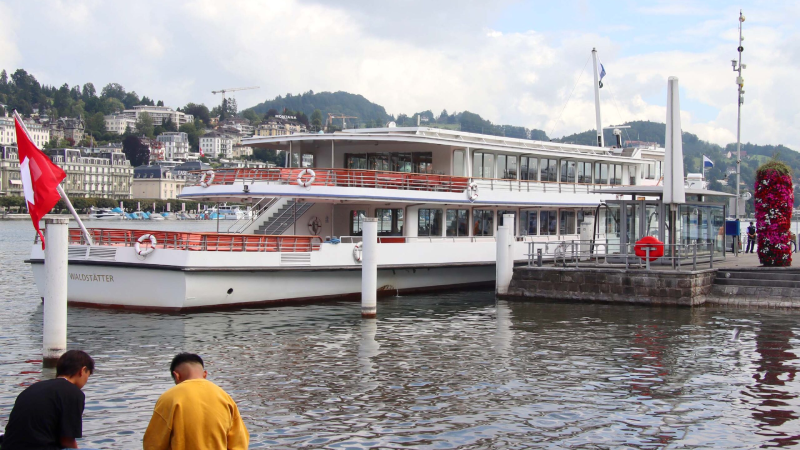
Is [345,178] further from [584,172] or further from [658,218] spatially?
[584,172]

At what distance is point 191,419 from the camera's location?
5.91 metres

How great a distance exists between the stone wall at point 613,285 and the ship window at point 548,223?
6.54m

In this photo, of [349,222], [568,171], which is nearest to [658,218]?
[568,171]

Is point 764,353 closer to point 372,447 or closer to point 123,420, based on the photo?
point 372,447

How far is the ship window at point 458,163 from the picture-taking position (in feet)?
92.8

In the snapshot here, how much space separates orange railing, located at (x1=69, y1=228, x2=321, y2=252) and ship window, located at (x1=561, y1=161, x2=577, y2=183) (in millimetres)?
13606

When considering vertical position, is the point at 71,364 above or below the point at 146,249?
below

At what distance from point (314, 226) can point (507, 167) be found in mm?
8079

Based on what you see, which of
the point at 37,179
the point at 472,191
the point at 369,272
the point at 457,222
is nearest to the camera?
the point at 37,179

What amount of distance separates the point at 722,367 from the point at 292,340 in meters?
8.45

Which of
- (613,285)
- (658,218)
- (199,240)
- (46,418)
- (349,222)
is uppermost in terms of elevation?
(658,218)

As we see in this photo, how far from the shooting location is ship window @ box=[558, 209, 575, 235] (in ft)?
106

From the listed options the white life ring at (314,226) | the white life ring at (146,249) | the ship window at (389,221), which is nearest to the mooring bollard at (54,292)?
the white life ring at (146,249)

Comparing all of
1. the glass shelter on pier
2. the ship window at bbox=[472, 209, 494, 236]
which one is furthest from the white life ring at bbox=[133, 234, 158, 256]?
the glass shelter on pier
